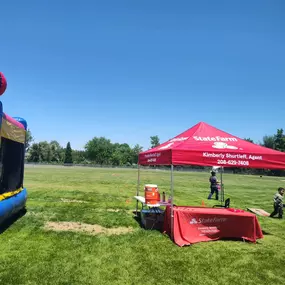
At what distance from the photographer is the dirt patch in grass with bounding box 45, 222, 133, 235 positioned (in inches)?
345

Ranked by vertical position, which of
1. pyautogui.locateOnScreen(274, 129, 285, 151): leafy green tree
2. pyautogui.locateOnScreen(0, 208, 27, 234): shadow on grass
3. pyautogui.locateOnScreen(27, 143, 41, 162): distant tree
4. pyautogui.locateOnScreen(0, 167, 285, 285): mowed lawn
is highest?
pyautogui.locateOnScreen(274, 129, 285, 151): leafy green tree

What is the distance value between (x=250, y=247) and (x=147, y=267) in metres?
3.31

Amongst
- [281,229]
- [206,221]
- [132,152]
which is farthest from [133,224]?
[132,152]

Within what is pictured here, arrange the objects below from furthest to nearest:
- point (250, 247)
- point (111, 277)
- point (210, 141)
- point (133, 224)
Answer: point (133, 224)
point (210, 141)
point (250, 247)
point (111, 277)

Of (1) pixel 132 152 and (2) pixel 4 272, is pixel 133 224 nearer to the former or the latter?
(2) pixel 4 272

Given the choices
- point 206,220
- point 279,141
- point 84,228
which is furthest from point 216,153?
point 279,141

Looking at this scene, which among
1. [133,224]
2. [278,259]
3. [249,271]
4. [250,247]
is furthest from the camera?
[133,224]

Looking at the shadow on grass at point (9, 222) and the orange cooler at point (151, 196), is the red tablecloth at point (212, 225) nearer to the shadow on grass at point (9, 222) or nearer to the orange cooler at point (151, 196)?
the orange cooler at point (151, 196)

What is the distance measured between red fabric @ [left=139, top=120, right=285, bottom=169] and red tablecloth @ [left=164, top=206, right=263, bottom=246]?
1441 mm

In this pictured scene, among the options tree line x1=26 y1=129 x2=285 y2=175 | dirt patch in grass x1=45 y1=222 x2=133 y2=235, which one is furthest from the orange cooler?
tree line x1=26 y1=129 x2=285 y2=175

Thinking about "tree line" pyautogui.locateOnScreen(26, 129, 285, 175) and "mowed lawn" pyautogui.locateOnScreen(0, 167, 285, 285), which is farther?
"tree line" pyautogui.locateOnScreen(26, 129, 285, 175)

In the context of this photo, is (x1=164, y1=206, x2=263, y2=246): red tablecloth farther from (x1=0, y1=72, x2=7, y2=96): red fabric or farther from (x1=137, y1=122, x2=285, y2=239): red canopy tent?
(x1=0, y1=72, x2=7, y2=96): red fabric

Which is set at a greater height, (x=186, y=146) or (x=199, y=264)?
(x=186, y=146)

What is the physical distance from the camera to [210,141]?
8.95 metres
